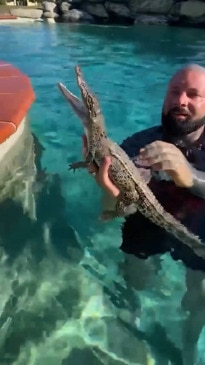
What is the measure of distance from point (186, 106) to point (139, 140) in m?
0.43

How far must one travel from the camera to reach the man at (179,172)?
9.82ft

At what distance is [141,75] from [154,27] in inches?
557

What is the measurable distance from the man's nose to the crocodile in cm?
48

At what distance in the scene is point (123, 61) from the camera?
14.6m

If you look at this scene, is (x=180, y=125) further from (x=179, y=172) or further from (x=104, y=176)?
(x=104, y=176)

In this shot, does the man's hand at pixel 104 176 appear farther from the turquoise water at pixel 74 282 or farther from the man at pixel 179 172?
the turquoise water at pixel 74 282

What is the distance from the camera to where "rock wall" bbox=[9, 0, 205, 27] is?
90.8ft

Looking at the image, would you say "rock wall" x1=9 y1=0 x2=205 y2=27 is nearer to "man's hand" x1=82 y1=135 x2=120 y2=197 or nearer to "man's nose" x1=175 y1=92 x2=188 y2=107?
"man's nose" x1=175 y1=92 x2=188 y2=107

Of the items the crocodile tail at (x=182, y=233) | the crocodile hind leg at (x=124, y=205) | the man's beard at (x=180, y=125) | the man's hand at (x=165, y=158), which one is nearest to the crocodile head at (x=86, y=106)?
the man's hand at (x=165, y=158)

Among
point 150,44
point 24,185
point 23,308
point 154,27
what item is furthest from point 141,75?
point 154,27

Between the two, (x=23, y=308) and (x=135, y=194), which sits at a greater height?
(x=135, y=194)

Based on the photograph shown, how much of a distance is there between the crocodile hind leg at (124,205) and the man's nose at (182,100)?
630 millimetres

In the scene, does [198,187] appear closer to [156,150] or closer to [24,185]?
[156,150]

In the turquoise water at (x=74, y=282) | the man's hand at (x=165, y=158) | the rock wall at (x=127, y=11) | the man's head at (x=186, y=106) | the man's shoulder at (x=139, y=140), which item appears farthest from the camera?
the rock wall at (x=127, y=11)
